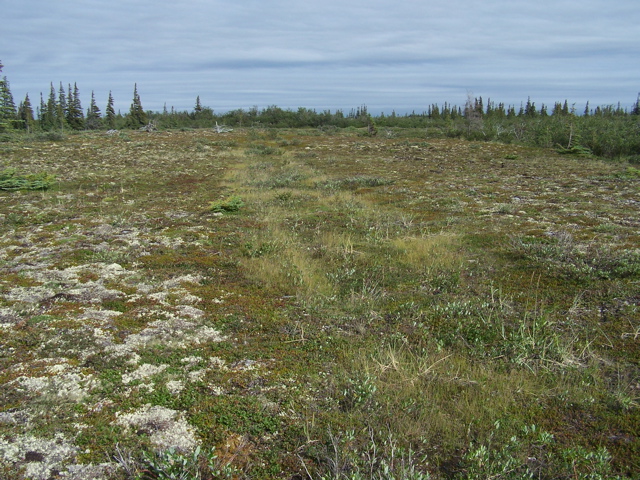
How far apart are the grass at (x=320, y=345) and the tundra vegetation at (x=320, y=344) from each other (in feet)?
0.11

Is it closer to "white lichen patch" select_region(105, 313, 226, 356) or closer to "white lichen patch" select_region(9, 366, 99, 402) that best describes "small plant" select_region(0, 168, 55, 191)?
"white lichen patch" select_region(105, 313, 226, 356)

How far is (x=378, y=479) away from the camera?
3.92 metres

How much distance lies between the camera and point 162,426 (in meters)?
4.60

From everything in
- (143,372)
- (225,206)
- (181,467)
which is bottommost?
(181,467)

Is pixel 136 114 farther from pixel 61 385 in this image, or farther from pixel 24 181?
pixel 61 385

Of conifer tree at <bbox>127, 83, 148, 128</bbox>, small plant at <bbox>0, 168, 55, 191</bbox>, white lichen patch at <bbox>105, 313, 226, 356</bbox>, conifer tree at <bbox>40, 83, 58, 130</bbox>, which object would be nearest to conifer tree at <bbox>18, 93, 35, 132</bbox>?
conifer tree at <bbox>40, 83, 58, 130</bbox>

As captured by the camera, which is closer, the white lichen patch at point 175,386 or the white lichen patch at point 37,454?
the white lichen patch at point 37,454

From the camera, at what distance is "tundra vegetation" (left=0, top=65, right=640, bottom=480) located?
424 centimetres

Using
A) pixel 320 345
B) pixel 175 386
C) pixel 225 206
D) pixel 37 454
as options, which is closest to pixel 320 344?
pixel 320 345

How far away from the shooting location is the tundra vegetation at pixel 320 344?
424 cm

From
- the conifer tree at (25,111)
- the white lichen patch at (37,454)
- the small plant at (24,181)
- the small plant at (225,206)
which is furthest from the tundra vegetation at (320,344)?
the conifer tree at (25,111)

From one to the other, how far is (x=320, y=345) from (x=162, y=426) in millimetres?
2676

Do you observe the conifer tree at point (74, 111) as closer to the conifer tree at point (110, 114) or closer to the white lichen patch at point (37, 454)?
the conifer tree at point (110, 114)

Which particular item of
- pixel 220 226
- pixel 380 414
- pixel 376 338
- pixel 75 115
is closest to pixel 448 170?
pixel 220 226
